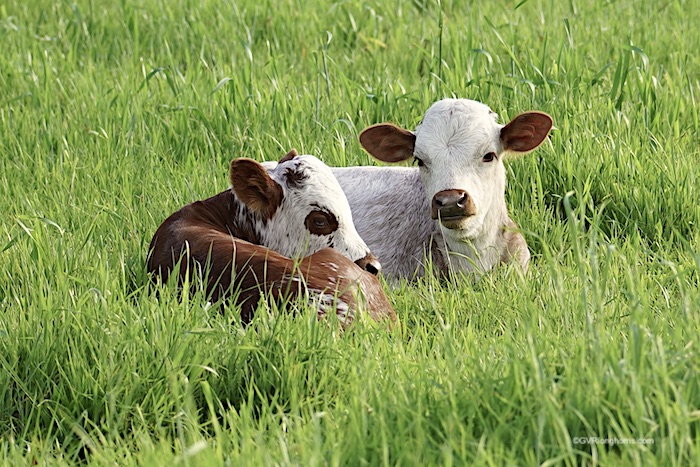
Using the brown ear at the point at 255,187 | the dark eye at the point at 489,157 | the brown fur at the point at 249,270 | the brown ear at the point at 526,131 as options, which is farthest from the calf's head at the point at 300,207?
the brown ear at the point at 526,131

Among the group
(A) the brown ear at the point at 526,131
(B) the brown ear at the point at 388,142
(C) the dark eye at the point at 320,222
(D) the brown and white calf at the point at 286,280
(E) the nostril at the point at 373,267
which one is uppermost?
(A) the brown ear at the point at 526,131

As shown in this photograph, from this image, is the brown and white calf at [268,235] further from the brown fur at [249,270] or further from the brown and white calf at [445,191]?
the brown and white calf at [445,191]

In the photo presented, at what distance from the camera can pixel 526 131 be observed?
5.68 meters

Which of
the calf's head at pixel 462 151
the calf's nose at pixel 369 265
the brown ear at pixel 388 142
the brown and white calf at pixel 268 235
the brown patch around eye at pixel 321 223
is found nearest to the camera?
the brown and white calf at pixel 268 235

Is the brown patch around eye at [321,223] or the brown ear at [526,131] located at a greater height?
the brown ear at [526,131]

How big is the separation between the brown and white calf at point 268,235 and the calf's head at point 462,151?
1.70ft

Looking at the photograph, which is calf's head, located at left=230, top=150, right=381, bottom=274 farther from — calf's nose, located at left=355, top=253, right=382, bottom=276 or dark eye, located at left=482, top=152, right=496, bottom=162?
dark eye, located at left=482, top=152, right=496, bottom=162

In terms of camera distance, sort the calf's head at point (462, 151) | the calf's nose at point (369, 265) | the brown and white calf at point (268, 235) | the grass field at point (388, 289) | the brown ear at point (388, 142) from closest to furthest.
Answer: the grass field at point (388, 289) < the brown and white calf at point (268, 235) < the calf's nose at point (369, 265) < the calf's head at point (462, 151) < the brown ear at point (388, 142)

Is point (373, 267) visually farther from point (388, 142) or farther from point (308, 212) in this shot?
point (388, 142)

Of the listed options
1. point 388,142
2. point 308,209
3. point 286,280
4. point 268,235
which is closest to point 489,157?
point 388,142

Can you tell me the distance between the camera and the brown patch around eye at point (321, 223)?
204 inches

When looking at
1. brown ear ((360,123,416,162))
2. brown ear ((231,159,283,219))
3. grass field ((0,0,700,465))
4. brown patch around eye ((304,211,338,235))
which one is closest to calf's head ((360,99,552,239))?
brown ear ((360,123,416,162))

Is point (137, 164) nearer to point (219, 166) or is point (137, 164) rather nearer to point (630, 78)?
point (219, 166)

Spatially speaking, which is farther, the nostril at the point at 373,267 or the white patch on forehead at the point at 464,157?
the white patch on forehead at the point at 464,157
